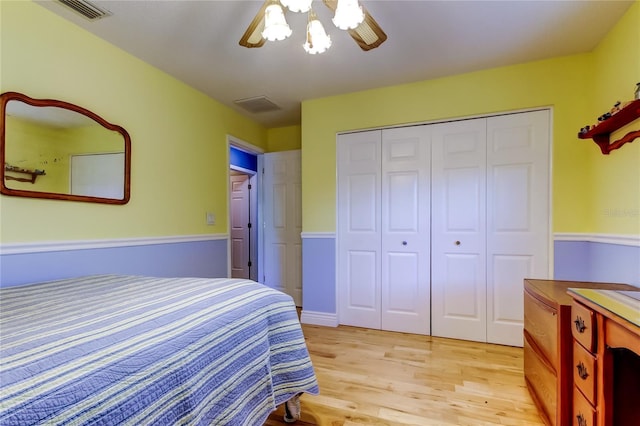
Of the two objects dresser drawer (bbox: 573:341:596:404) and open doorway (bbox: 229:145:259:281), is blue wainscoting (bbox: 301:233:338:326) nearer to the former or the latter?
open doorway (bbox: 229:145:259:281)

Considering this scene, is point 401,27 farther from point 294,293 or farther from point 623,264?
point 294,293

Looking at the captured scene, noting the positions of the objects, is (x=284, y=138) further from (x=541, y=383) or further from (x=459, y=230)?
(x=541, y=383)

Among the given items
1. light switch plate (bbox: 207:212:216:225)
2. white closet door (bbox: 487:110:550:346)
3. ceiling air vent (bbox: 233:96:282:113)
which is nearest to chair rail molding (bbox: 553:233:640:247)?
white closet door (bbox: 487:110:550:346)

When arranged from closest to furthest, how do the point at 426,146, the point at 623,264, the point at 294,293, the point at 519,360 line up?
the point at 623,264, the point at 519,360, the point at 426,146, the point at 294,293

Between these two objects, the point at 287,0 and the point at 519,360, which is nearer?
the point at 287,0

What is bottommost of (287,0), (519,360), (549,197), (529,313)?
(519,360)

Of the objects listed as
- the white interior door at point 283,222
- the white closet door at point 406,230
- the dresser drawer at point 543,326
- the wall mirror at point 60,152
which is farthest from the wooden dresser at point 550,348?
the wall mirror at point 60,152

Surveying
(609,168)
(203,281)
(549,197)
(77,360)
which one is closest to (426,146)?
(549,197)

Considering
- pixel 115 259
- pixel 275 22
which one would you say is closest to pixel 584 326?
pixel 275 22

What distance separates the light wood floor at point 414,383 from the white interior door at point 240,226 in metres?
2.27

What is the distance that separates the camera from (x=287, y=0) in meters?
1.31

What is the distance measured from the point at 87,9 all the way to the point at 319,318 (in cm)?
308

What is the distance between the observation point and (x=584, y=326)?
1254 mm

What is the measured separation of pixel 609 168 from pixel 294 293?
3.23m
